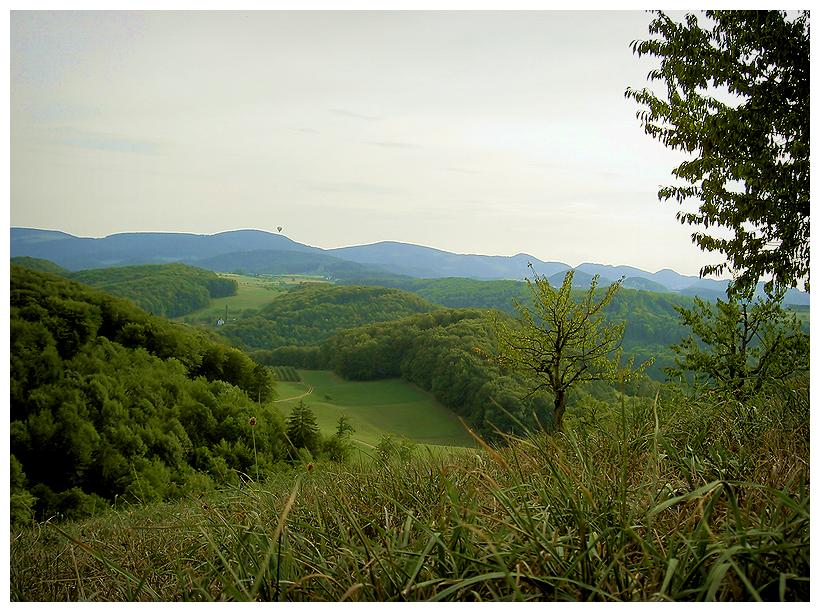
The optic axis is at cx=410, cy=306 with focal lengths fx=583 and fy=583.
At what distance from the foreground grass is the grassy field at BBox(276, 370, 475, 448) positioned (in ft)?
28.6

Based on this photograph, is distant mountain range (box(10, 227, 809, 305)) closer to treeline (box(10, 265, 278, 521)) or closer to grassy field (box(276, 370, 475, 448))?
treeline (box(10, 265, 278, 521))

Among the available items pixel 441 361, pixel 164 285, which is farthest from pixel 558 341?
pixel 164 285

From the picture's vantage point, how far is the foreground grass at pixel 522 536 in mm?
1184

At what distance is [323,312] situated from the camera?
1241 centimetres

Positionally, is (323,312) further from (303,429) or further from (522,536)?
(522,536)

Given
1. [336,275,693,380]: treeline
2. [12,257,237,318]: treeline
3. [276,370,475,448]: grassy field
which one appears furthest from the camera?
[276,370,475,448]: grassy field

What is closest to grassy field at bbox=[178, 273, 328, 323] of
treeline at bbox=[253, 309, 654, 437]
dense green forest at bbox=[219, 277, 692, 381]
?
dense green forest at bbox=[219, 277, 692, 381]

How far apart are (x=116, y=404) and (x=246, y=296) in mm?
3261

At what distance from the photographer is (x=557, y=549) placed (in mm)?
1277

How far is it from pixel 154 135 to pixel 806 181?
6095 mm

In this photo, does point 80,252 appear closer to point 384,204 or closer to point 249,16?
point 384,204

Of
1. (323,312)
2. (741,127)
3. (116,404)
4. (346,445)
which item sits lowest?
(346,445)

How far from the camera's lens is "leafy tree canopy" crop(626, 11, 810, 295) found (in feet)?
12.4
